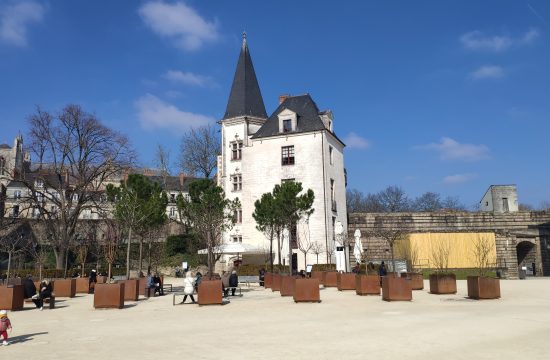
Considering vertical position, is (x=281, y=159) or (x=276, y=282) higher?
(x=281, y=159)

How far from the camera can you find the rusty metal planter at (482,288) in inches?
674

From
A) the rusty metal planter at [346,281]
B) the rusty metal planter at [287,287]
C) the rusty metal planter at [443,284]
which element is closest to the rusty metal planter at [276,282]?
the rusty metal planter at [287,287]

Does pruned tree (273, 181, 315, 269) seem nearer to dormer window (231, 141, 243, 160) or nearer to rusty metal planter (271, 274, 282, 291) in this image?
rusty metal planter (271, 274, 282, 291)

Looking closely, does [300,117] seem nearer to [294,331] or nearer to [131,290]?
[131,290]

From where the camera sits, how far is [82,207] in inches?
1591

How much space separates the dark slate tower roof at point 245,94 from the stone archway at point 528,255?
94.4 feet

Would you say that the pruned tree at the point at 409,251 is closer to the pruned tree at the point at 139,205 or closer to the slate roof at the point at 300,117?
the slate roof at the point at 300,117

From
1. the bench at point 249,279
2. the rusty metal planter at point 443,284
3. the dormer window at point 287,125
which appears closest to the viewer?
the rusty metal planter at point 443,284

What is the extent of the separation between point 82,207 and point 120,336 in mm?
32659

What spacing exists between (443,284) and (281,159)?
24015 millimetres

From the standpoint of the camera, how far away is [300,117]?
42.8 metres

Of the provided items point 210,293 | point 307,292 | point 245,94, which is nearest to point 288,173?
point 245,94

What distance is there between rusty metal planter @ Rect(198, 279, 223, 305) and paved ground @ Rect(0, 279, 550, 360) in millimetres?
568

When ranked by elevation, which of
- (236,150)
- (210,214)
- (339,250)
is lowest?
(339,250)
